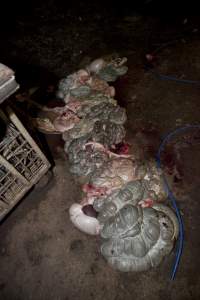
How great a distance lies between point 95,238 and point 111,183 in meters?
0.81

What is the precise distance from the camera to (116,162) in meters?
3.13

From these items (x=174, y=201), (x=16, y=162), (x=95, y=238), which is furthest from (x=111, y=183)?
(x=16, y=162)

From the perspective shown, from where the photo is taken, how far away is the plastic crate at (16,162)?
2.38m

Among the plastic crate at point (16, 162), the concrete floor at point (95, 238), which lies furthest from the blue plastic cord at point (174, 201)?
the plastic crate at point (16, 162)

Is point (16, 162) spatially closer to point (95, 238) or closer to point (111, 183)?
point (111, 183)

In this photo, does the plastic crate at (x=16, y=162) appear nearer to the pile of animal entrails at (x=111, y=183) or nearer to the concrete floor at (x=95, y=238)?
the concrete floor at (x=95, y=238)

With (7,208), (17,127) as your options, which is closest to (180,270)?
(7,208)

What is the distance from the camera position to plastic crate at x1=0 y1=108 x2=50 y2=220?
7.82 ft

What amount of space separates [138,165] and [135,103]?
144 cm

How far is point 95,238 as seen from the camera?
9.76ft

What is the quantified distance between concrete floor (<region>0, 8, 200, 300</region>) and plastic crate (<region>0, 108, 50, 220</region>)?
49cm

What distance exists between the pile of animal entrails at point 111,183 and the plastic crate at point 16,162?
26.5 inches

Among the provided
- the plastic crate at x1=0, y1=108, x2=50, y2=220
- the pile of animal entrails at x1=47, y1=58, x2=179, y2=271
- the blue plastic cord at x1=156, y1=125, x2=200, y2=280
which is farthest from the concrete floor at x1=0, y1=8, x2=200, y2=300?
the plastic crate at x1=0, y1=108, x2=50, y2=220

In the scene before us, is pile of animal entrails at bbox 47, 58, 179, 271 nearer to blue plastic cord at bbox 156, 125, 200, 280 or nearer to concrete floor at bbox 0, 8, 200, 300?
blue plastic cord at bbox 156, 125, 200, 280
